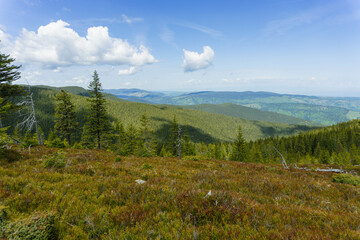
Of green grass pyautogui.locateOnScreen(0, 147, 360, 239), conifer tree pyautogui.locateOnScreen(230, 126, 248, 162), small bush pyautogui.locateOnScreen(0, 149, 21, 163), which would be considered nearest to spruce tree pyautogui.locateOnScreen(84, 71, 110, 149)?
small bush pyautogui.locateOnScreen(0, 149, 21, 163)

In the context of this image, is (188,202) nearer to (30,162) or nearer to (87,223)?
(87,223)

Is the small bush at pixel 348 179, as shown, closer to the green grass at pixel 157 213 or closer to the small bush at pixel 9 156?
the green grass at pixel 157 213

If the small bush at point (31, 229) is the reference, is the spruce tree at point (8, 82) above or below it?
above

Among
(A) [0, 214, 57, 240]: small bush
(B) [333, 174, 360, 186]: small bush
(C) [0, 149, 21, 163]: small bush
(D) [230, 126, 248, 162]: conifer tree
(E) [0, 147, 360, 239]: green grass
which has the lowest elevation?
(D) [230, 126, 248, 162]: conifer tree

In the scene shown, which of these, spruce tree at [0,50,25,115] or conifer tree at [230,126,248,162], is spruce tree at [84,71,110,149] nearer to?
spruce tree at [0,50,25,115]

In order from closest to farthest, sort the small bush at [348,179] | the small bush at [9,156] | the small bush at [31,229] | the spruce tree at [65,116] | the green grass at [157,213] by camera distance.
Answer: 1. the small bush at [31,229]
2. the green grass at [157,213]
3. the small bush at [348,179]
4. the small bush at [9,156]
5. the spruce tree at [65,116]

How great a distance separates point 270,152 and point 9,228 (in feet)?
Result: 303

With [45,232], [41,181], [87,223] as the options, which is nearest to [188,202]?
[87,223]

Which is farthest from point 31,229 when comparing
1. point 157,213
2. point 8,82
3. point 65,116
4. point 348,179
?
point 65,116

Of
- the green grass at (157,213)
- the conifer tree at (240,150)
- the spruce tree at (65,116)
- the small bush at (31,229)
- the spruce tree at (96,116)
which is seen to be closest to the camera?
the small bush at (31,229)

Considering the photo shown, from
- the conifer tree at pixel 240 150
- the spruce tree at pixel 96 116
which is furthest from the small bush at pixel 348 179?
the conifer tree at pixel 240 150

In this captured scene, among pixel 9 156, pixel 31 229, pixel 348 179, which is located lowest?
pixel 348 179

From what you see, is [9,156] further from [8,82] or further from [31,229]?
[8,82]

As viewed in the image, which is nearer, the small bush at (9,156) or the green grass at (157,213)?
the green grass at (157,213)
